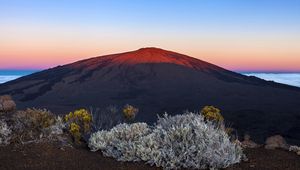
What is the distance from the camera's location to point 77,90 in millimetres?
45094

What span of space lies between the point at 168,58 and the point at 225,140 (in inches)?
2100

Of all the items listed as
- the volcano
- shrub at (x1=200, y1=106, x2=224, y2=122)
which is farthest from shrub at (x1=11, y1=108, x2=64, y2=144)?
the volcano

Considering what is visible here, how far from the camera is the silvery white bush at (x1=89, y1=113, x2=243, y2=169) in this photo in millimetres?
5730

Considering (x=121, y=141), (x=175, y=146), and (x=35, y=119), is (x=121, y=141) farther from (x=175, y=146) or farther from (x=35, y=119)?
(x=35, y=119)

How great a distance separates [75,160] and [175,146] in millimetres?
1356

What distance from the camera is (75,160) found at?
235 inches

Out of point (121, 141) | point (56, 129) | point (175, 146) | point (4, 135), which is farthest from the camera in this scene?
point (56, 129)

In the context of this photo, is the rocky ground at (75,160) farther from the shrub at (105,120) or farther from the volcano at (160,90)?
the volcano at (160,90)

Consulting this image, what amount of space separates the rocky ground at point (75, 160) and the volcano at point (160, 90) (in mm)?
17105

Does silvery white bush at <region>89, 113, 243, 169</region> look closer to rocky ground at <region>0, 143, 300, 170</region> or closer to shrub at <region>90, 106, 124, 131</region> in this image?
rocky ground at <region>0, 143, 300, 170</region>

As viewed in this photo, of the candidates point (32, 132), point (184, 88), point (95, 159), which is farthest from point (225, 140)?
point (184, 88)

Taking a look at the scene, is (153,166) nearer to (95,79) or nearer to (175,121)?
(175,121)

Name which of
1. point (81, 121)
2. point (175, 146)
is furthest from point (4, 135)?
point (175, 146)

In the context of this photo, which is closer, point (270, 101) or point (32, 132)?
point (32, 132)
